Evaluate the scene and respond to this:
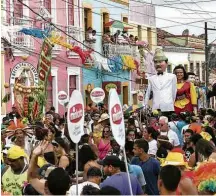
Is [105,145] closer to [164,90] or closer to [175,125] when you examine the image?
[175,125]

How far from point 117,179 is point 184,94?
334 inches

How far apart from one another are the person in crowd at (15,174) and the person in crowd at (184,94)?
25.6ft

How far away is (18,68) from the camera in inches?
981

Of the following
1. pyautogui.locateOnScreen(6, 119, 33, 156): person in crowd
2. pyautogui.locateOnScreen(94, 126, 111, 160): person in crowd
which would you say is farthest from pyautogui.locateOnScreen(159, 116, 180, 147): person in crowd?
pyautogui.locateOnScreen(6, 119, 33, 156): person in crowd

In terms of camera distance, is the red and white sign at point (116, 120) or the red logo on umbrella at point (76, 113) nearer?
the red and white sign at point (116, 120)

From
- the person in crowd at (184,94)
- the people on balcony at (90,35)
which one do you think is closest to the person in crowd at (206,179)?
the person in crowd at (184,94)

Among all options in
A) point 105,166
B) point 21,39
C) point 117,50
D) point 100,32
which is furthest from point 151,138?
point 117,50

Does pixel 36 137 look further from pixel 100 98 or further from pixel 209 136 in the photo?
pixel 100 98

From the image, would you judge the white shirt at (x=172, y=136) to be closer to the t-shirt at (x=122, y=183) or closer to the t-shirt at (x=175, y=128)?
the t-shirt at (x=175, y=128)

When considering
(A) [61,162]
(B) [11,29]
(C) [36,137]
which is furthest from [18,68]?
(A) [61,162]

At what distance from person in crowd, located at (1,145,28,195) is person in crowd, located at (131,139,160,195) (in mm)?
1696

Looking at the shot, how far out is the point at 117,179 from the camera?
8.82 m

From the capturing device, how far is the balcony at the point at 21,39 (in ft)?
84.8

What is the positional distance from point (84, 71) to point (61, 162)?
22.8m
